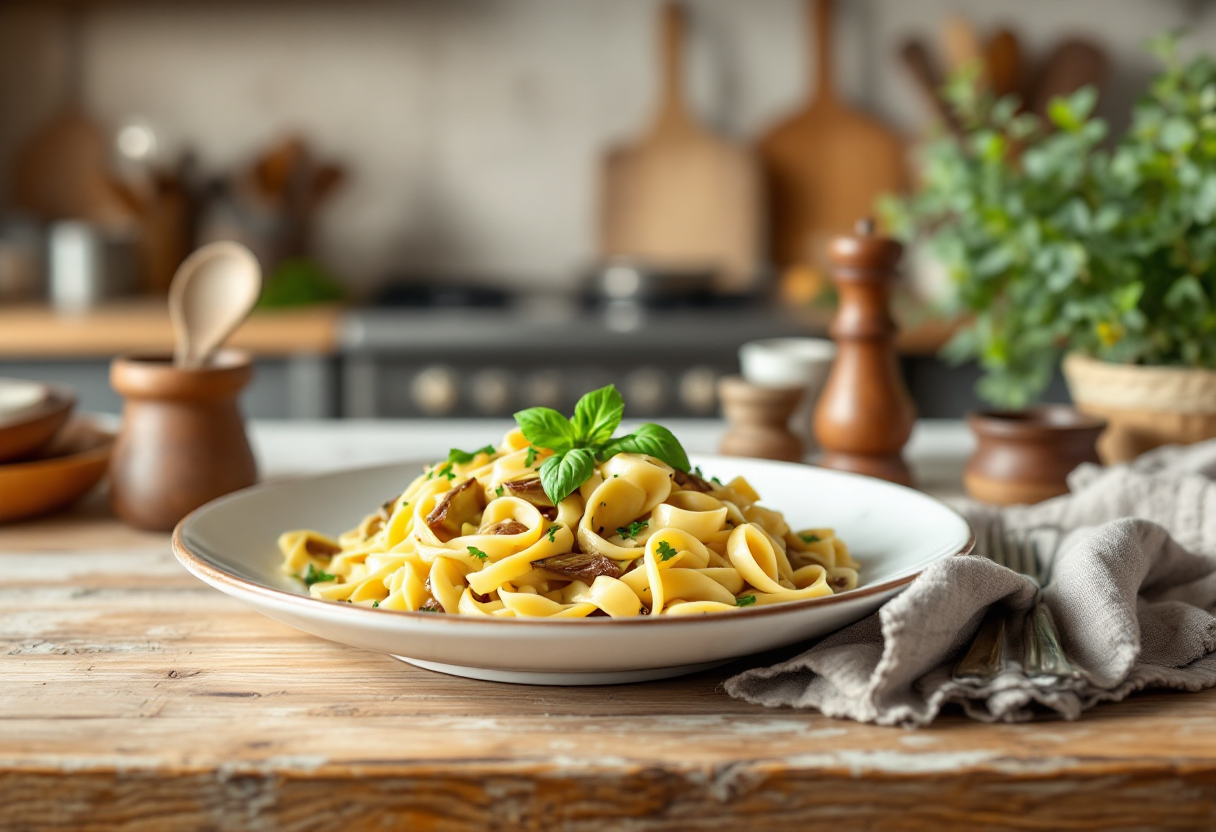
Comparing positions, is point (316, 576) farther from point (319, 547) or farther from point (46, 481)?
point (46, 481)

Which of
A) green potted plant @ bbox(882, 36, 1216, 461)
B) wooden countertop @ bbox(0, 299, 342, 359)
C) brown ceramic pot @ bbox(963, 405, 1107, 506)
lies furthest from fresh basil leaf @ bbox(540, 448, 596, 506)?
wooden countertop @ bbox(0, 299, 342, 359)

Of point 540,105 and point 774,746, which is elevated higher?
point 540,105

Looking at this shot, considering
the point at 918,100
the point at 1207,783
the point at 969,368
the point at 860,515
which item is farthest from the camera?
the point at 918,100

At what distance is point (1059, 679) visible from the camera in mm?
746

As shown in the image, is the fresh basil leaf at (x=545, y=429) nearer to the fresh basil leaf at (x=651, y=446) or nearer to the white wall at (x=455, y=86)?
the fresh basil leaf at (x=651, y=446)

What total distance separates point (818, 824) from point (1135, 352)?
3.04 feet

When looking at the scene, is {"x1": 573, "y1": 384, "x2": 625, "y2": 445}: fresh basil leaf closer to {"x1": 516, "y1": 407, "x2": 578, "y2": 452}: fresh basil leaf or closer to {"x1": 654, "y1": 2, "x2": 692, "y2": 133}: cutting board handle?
{"x1": 516, "y1": 407, "x2": 578, "y2": 452}: fresh basil leaf

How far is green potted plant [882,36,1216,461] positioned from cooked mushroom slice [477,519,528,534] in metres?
0.78

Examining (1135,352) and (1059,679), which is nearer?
(1059,679)

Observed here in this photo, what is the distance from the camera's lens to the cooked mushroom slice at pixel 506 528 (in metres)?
0.89

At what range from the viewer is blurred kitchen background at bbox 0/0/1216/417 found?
3424mm

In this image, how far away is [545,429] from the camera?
93 centimetres

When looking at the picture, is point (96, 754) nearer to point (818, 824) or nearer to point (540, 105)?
point (818, 824)

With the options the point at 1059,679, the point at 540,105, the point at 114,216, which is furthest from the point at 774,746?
the point at 114,216
